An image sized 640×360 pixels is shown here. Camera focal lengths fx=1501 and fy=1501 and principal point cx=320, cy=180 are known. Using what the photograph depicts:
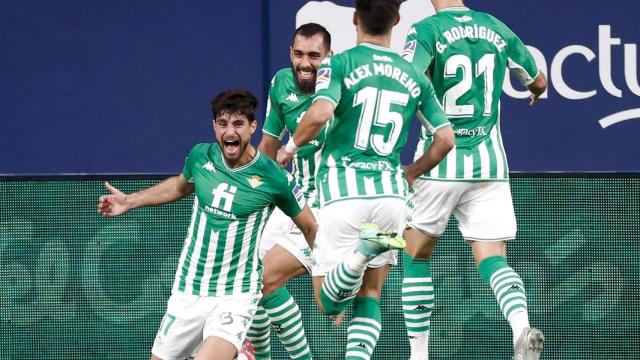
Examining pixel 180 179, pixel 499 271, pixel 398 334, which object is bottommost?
pixel 398 334

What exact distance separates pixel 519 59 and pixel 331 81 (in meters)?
1.57

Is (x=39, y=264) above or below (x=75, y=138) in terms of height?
below

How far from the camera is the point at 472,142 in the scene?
27.8 ft

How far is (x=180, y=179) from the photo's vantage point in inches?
323

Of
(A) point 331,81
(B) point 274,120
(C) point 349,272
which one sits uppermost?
(A) point 331,81

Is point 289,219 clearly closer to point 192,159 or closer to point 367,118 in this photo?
point 192,159

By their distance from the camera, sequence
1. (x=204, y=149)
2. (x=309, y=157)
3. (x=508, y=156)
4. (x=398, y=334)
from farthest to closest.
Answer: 1. (x=508, y=156)
2. (x=398, y=334)
3. (x=309, y=157)
4. (x=204, y=149)

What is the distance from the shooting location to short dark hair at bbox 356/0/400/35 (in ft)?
24.5

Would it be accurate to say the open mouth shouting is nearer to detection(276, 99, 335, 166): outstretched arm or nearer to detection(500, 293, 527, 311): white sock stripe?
detection(276, 99, 335, 166): outstretched arm

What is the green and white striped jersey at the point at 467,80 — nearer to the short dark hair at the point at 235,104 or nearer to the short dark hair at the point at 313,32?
the short dark hair at the point at 313,32

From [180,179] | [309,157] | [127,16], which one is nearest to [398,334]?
[309,157]

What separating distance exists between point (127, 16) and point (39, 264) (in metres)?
1.92

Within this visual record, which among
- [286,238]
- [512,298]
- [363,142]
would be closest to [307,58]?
[286,238]

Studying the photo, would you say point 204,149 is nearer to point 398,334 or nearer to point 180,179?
point 180,179
